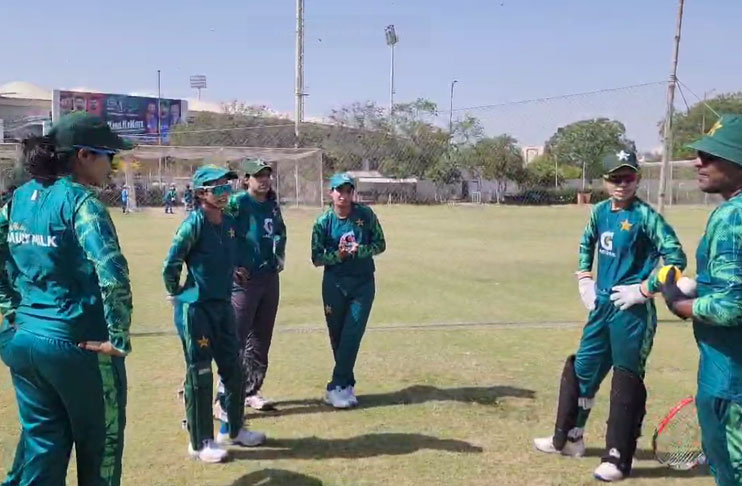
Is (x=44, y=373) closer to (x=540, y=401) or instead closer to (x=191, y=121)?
(x=540, y=401)

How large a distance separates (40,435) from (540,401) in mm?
4336

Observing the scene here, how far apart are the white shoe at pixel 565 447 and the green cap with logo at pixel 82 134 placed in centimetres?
358

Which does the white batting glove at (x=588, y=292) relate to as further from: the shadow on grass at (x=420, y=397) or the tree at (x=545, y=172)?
the tree at (x=545, y=172)

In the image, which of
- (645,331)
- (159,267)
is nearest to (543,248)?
(159,267)

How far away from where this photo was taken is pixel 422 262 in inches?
658

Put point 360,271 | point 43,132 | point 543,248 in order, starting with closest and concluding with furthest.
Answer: point 43,132 → point 360,271 → point 543,248

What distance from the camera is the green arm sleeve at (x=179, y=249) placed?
4.98m

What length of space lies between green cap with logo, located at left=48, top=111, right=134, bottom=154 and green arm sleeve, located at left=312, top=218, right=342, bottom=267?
3.07 metres

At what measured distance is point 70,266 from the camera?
3.36m

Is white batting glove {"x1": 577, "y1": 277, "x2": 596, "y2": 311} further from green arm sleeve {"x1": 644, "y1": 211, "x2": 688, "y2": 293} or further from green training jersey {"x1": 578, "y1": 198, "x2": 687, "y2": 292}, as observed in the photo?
green arm sleeve {"x1": 644, "y1": 211, "x2": 688, "y2": 293}

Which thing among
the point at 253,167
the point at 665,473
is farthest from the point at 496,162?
the point at 665,473

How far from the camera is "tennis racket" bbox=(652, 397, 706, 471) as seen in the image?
498cm

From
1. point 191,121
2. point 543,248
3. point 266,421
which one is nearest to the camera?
point 266,421

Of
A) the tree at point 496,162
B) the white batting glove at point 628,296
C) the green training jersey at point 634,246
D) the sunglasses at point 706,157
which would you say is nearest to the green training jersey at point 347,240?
the green training jersey at point 634,246
